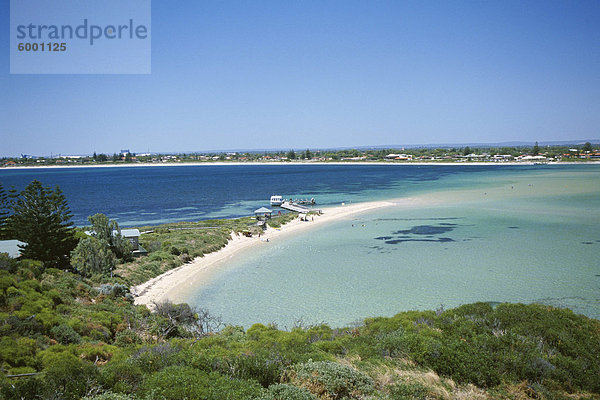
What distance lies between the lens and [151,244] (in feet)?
84.4

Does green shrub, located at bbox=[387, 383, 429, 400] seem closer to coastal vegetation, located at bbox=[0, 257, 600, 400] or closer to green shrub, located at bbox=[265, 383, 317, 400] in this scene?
coastal vegetation, located at bbox=[0, 257, 600, 400]

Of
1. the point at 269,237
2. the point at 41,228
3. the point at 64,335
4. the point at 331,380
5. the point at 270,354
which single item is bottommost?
the point at 269,237

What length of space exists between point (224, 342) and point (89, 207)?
57.7 m

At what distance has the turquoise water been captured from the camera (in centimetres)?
1658

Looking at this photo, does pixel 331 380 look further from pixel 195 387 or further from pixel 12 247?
pixel 12 247

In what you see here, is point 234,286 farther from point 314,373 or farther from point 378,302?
point 314,373

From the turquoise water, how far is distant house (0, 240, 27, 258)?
855 centimetres

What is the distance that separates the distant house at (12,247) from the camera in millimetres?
17891

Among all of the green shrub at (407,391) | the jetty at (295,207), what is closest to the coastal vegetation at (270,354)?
the green shrub at (407,391)

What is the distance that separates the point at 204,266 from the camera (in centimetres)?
2336

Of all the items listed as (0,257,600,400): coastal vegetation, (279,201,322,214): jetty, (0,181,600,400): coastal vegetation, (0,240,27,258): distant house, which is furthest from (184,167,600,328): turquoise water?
(279,201,322,214): jetty

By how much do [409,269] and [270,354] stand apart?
15.5m

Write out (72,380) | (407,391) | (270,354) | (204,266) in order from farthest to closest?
1. (204,266)
2. (270,354)
3. (407,391)
4. (72,380)

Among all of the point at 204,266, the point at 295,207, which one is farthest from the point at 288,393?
the point at 295,207
